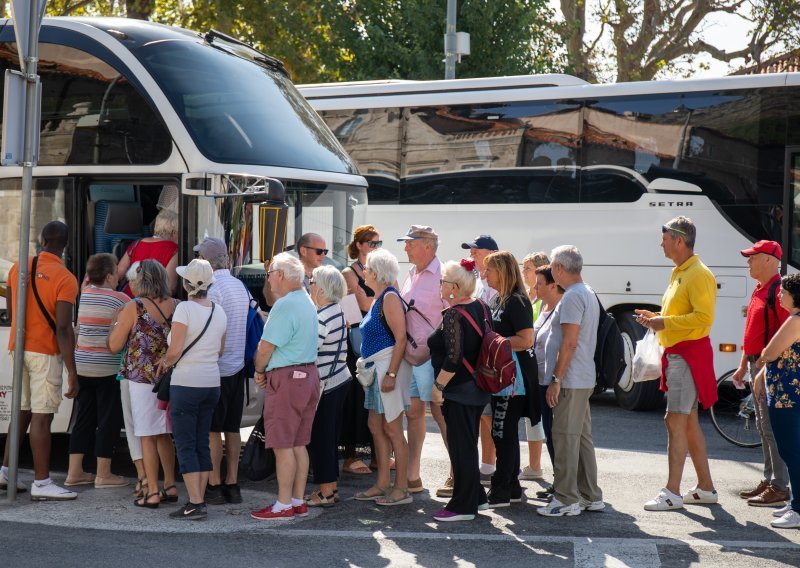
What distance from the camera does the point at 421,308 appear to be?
7.76m

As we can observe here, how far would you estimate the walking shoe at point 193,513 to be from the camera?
7.09 metres

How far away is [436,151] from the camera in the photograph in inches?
532

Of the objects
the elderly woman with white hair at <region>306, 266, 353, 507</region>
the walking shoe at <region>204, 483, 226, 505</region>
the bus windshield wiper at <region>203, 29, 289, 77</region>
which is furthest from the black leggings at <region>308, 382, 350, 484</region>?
the bus windshield wiper at <region>203, 29, 289, 77</region>

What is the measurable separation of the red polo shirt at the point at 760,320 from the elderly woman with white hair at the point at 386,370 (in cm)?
240

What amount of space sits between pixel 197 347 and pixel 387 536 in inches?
64.5

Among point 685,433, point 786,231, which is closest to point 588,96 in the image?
point 786,231

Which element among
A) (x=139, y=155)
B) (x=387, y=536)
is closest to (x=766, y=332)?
(x=387, y=536)

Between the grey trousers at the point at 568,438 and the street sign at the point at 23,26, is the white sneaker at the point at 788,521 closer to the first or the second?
the grey trousers at the point at 568,438

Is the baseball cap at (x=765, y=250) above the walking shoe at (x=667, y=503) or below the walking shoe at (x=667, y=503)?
above

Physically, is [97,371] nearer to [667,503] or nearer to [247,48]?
[247,48]

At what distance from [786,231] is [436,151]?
4138mm

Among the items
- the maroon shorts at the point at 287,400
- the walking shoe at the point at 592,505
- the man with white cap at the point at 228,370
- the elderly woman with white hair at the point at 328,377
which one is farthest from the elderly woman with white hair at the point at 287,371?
the walking shoe at the point at 592,505

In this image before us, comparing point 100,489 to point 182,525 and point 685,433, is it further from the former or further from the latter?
point 685,433

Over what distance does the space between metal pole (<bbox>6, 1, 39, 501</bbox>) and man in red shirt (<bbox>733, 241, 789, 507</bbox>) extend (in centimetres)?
477
